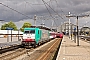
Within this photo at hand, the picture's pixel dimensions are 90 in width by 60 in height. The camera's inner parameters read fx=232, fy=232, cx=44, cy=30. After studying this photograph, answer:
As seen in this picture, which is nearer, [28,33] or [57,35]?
[28,33]

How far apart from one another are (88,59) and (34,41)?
18482 millimetres

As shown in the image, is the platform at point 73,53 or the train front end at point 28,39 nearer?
the platform at point 73,53

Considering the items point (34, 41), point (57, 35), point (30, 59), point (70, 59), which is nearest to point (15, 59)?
point (30, 59)

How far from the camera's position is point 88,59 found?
1783 centimetres

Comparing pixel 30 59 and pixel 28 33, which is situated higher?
pixel 28 33

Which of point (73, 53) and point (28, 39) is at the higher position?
point (28, 39)

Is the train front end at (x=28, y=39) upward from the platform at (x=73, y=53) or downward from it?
upward

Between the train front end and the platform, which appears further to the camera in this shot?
the train front end

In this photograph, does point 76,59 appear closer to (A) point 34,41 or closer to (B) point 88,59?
Answer: (B) point 88,59

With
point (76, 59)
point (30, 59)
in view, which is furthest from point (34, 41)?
point (76, 59)

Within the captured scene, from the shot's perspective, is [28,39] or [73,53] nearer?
[73,53]

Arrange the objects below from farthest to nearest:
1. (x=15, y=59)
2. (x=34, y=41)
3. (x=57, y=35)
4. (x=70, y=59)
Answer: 1. (x=57, y=35)
2. (x=34, y=41)
3. (x=15, y=59)
4. (x=70, y=59)

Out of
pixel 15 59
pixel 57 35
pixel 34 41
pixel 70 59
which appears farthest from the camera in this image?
pixel 57 35

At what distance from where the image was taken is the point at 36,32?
121 ft
